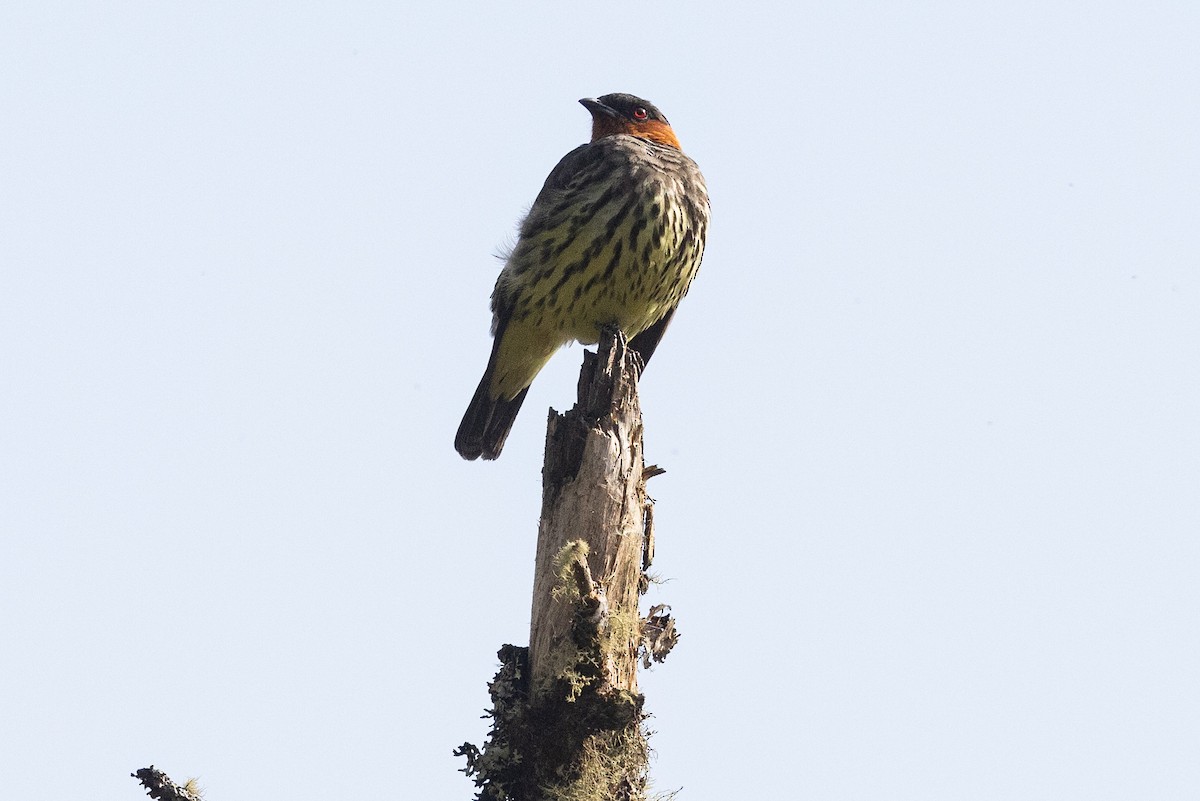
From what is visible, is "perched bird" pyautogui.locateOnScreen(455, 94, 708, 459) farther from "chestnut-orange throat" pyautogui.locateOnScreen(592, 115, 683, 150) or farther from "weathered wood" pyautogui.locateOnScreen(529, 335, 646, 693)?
"weathered wood" pyautogui.locateOnScreen(529, 335, 646, 693)

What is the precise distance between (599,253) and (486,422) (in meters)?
1.47

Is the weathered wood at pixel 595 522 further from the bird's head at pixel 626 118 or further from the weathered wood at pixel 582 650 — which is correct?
the bird's head at pixel 626 118

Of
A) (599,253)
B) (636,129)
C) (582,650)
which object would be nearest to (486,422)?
(599,253)

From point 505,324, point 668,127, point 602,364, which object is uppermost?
point 668,127

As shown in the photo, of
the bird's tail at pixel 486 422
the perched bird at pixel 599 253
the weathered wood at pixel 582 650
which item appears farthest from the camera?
the bird's tail at pixel 486 422

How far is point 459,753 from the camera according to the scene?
4.23 meters

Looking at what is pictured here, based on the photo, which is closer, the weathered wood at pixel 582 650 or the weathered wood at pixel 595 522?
the weathered wood at pixel 582 650

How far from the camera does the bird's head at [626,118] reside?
7.80 meters

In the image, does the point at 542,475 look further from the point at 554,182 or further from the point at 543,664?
the point at 554,182

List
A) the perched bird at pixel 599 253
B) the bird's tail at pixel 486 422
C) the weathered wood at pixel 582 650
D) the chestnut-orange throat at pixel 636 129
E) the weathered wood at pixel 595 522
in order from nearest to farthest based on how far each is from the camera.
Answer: the weathered wood at pixel 582 650 < the weathered wood at pixel 595 522 < the perched bird at pixel 599 253 < the bird's tail at pixel 486 422 < the chestnut-orange throat at pixel 636 129

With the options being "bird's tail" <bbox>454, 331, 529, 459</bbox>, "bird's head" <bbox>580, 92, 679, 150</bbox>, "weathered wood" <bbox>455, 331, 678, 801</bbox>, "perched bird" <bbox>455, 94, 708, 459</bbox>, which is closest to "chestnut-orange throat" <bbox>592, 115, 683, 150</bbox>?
"bird's head" <bbox>580, 92, 679, 150</bbox>

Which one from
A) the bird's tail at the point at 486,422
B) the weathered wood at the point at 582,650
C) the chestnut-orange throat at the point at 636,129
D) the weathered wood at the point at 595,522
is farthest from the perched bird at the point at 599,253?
the weathered wood at the point at 582,650

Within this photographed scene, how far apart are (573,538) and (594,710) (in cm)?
60

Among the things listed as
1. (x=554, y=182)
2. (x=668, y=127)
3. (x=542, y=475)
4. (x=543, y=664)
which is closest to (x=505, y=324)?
(x=554, y=182)
